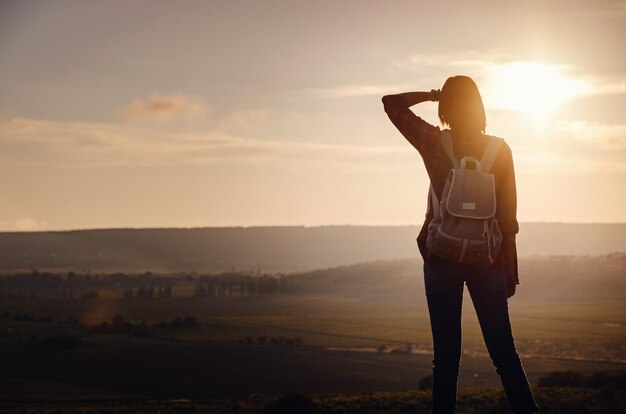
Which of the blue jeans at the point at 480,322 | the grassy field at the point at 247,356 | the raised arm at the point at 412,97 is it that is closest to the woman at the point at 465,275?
the blue jeans at the point at 480,322

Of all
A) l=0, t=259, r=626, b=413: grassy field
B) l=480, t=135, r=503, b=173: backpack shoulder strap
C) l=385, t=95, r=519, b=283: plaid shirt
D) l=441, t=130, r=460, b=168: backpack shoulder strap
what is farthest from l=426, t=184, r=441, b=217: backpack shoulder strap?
l=0, t=259, r=626, b=413: grassy field

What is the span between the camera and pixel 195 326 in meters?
171

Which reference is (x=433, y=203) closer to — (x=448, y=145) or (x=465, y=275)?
(x=448, y=145)

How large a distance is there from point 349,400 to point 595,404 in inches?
657

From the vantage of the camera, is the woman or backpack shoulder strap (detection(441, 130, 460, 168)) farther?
backpack shoulder strap (detection(441, 130, 460, 168))

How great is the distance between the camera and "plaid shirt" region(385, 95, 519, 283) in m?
6.26

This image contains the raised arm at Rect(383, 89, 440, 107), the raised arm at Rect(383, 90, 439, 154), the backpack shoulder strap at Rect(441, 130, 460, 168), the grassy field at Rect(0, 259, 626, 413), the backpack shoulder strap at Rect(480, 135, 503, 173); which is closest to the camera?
the backpack shoulder strap at Rect(480, 135, 503, 173)

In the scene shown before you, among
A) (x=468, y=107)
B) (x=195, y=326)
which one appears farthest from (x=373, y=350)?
(x=468, y=107)

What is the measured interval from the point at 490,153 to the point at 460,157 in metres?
0.20

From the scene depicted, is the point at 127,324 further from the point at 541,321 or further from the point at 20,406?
the point at 20,406

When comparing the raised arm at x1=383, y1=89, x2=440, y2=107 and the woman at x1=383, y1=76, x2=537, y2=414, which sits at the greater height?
the raised arm at x1=383, y1=89, x2=440, y2=107

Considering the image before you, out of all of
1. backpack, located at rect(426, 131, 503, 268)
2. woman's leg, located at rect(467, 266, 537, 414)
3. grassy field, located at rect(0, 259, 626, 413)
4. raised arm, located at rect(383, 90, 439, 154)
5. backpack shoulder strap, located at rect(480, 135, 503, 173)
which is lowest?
grassy field, located at rect(0, 259, 626, 413)

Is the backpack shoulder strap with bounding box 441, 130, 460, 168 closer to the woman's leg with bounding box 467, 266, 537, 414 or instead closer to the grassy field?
the woman's leg with bounding box 467, 266, 537, 414

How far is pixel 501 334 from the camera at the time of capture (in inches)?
244
